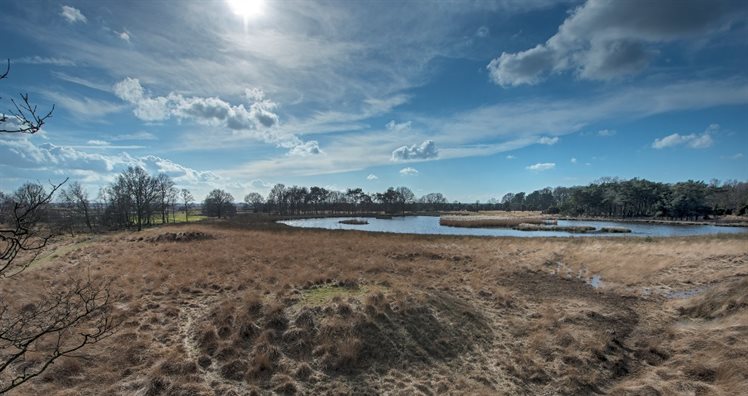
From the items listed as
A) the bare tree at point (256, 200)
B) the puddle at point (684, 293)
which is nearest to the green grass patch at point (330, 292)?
the puddle at point (684, 293)

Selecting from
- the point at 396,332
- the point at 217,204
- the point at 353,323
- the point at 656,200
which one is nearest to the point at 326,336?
A: the point at 353,323

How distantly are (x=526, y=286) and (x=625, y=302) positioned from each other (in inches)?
152

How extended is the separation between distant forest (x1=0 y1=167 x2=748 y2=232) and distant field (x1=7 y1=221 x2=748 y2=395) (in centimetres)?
600

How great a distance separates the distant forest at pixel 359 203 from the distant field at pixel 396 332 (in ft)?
19.7

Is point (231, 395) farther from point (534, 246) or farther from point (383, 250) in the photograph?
point (534, 246)

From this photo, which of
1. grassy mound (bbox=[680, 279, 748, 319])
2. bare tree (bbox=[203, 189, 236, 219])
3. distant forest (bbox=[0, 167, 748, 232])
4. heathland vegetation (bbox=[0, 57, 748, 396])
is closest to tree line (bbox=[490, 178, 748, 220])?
distant forest (bbox=[0, 167, 748, 232])

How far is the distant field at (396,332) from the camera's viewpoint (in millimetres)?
8117

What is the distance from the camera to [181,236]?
2769 cm

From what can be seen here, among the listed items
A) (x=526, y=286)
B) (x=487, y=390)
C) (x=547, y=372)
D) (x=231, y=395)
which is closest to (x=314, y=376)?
(x=231, y=395)

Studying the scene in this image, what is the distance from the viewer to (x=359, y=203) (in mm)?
148625

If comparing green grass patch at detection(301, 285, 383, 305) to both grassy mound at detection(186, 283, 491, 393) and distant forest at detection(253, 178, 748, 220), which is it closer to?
grassy mound at detection(186, 283, 491, 393)

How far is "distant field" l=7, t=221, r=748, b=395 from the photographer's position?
812cm

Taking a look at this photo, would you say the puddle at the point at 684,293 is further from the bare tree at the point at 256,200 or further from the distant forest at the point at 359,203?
the bare tree at the point at 256,200

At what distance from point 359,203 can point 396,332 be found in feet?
455
